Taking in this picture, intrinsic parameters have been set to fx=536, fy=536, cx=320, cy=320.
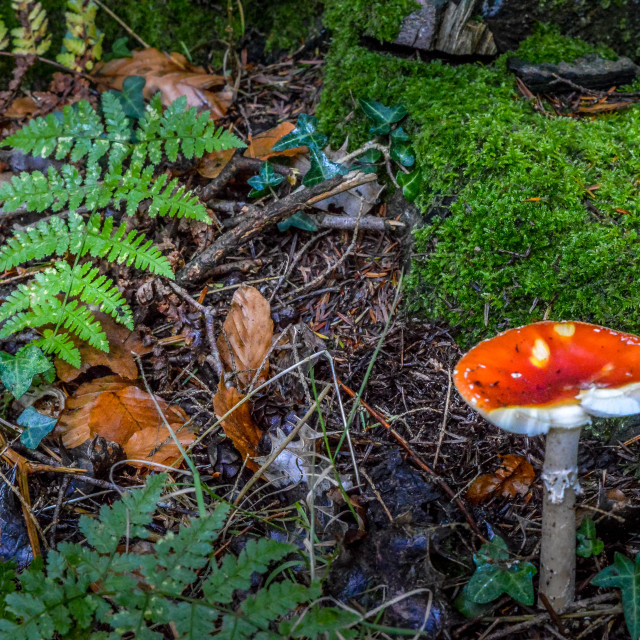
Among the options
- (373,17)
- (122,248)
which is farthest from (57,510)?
(373,17)

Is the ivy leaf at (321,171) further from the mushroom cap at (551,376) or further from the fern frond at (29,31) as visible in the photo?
the fern frond at (29,31)

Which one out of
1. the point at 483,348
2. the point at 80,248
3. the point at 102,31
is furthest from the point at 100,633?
the point at 102,31

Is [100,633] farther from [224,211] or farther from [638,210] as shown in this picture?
[638,210]

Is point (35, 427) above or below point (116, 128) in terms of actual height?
below

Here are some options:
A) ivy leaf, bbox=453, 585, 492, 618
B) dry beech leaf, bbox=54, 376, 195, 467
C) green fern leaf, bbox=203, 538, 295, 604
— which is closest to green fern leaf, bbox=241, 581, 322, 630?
green fern leaf, bbox=203, 538, 295, 604

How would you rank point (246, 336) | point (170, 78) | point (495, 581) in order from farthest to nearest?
point (170, 78)
point (246, 336)
point (495, 581)

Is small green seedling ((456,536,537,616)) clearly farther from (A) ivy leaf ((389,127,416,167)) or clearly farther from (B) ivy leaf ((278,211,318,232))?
(A) ivy leaf ((389,127,416,167))

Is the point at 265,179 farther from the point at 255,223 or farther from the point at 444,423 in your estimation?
the point at 444,423
